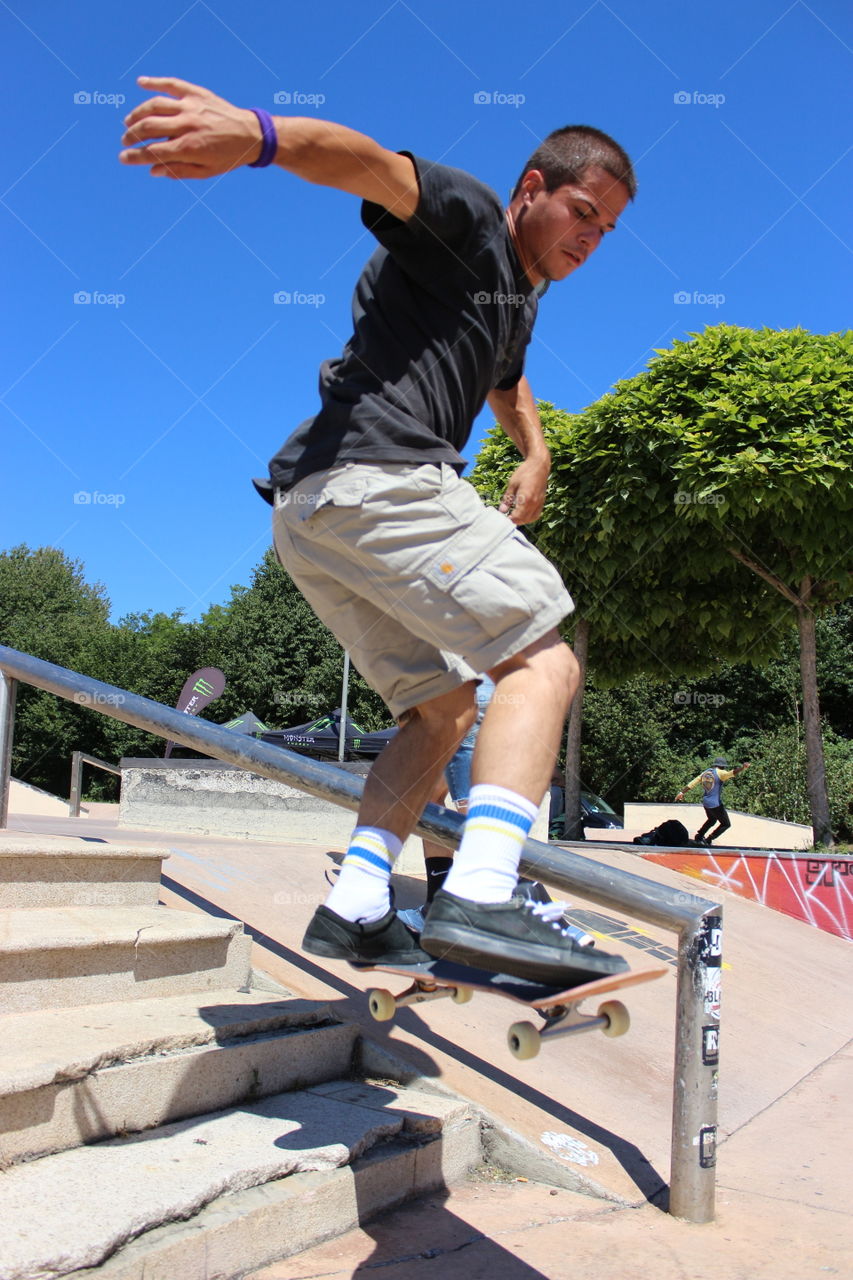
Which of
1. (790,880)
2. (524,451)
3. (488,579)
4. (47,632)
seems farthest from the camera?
(47,632)

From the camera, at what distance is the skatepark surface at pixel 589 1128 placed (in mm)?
2205

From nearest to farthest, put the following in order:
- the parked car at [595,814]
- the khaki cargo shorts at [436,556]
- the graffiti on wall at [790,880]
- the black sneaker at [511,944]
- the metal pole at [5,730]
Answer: the black sneaker at [511,944] → the khaki cargo shorts at [436,556] → the metal pole at [5,730] → the graffiti on wall at [790,880] → the parked car at [595,814]

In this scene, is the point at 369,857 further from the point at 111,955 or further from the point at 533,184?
the point at 533,184

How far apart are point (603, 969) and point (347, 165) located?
1459 mm

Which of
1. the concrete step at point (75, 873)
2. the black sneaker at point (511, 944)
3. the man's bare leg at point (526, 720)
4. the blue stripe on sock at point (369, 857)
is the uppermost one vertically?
the man's bare leg at point (526, 720)

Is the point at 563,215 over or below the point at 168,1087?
over

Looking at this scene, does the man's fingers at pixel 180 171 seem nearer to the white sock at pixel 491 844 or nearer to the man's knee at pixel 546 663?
the man's knee at pixel 546 663

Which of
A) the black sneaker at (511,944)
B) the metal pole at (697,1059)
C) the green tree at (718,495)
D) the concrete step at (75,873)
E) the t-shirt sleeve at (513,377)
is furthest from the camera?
the green tree at (718,495)

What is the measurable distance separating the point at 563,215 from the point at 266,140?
0.70 meters

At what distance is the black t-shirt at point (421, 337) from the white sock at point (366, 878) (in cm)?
79

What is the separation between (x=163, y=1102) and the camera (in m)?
2.27

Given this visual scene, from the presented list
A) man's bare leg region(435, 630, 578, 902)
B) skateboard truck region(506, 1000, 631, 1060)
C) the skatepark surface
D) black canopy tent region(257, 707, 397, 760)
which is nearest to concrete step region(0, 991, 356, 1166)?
the skatepark surface

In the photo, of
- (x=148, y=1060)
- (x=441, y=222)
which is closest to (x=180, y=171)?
(x=441, y=222)

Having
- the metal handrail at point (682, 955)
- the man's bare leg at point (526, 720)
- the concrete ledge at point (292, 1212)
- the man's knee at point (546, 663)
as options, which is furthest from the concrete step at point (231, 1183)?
the man's knee at point (546, 663)
